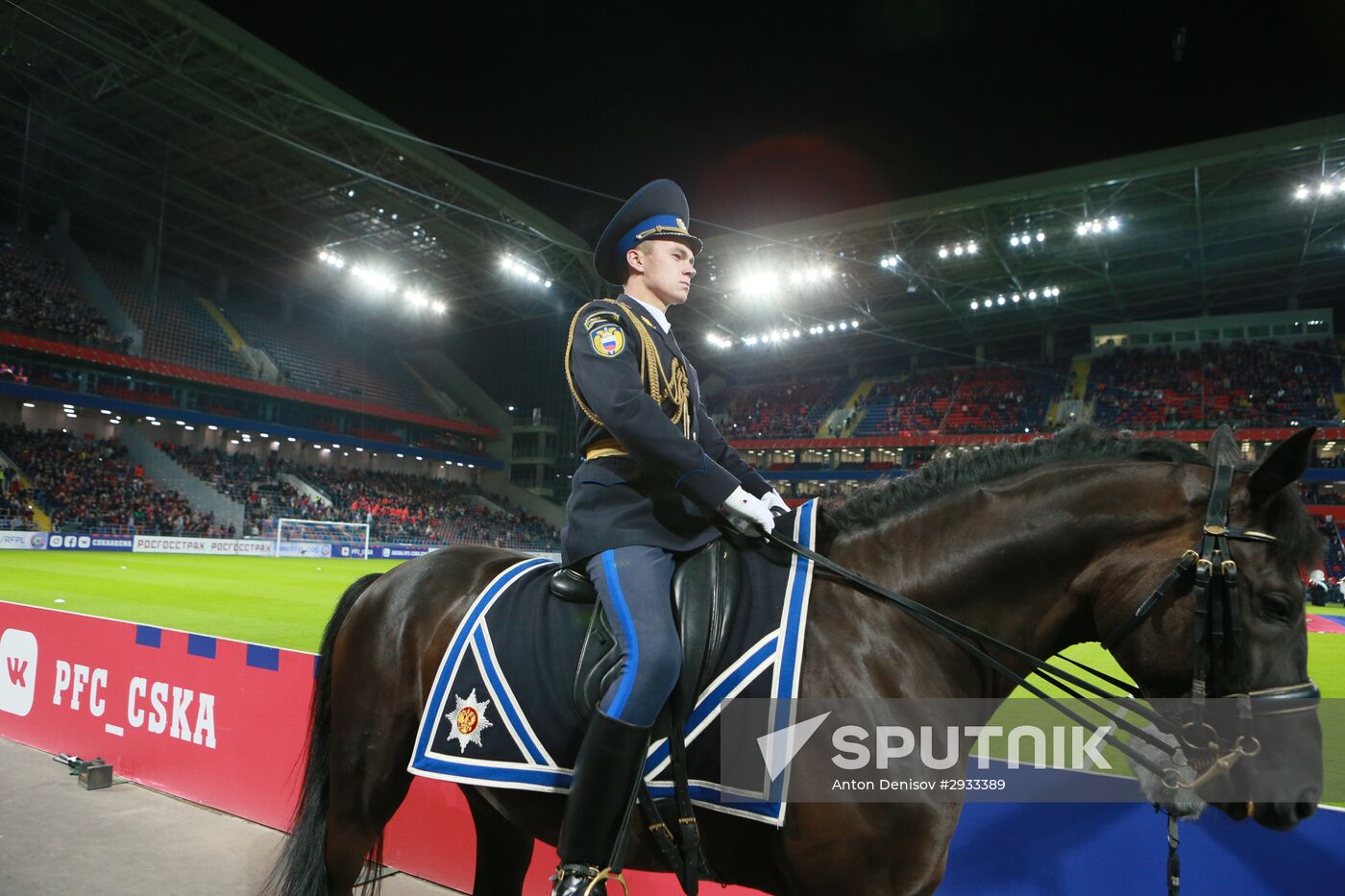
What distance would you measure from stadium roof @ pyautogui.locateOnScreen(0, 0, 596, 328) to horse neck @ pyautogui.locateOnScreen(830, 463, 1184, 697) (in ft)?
66.2

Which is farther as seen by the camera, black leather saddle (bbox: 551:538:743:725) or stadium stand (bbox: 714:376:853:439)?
stadium stand (bbox: 714:376:853:439)

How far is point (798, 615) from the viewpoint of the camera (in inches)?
77.9

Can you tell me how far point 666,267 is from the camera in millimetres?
2312

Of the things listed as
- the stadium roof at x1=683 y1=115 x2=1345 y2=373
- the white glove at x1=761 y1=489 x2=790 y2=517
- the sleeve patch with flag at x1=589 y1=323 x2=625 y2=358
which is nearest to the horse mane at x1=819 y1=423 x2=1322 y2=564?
the white glove at x1=761 y1=489 x2=790 y2=517

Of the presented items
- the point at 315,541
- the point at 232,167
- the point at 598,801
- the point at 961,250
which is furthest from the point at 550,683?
the point at 232,167

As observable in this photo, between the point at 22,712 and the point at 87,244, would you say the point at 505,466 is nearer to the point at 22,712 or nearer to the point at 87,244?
the point at 87,244

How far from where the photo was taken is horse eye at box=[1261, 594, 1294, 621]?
64.9 inches

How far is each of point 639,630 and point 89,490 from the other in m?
32.4

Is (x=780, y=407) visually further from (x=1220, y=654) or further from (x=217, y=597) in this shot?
(x=1220, y=654)

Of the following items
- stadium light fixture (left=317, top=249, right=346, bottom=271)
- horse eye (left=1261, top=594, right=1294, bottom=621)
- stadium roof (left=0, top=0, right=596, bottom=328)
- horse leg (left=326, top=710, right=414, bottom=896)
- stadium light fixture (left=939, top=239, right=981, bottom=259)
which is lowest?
horse leg (left=326, top=710, right=414, bottom=896)

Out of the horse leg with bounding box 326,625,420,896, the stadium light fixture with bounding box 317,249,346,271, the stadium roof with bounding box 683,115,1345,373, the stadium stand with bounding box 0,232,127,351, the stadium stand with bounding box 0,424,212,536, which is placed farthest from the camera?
the stadium light fixture with bounding box 317,249,346,271

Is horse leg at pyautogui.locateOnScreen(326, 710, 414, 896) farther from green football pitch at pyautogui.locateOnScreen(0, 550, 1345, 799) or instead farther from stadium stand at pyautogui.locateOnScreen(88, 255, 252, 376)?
stadium stand at pyautogui.locateOnScreen(88, 255, 252, 376)

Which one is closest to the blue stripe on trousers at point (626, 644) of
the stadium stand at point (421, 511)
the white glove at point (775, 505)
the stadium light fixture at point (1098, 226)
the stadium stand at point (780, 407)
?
the white glove at point (775, 505)

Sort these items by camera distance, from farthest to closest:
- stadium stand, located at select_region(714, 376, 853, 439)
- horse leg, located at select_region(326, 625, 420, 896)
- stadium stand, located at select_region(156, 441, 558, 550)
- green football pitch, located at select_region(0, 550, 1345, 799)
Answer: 1. stadium stand, located at select_region(714, 376, 853, 439)
2. stadium stand, located at select_region(156, 441, 558, 550)
3. green football pitch, located at select_region(0, 550, 1345, 799)
4. horse leg, located at select_region(326, 625, 420, 896)
